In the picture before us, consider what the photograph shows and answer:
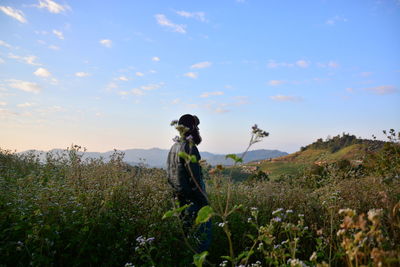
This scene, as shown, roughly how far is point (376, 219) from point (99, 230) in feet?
11.9

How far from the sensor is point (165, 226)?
4480 millimetres

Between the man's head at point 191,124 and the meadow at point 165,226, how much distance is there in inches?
36.6

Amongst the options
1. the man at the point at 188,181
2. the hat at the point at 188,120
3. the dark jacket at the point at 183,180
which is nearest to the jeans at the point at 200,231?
the man at the point at 188,181

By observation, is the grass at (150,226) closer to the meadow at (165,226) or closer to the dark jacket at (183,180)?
the meadow at (165,226)

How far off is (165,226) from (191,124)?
1.60 meters

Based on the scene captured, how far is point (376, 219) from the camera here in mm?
2004

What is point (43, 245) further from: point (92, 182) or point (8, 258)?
point (92, 182)

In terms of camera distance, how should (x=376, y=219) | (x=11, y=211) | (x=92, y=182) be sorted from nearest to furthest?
(x=376, y=219) → (x=11, y=211) → (x=92, y=182)

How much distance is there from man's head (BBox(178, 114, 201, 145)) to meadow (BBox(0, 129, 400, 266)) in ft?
3.05

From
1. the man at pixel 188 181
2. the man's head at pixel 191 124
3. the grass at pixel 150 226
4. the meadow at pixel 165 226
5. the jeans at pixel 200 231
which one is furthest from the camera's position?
the man's head at pixel 191 124

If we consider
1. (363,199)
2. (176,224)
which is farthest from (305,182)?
(176,224)

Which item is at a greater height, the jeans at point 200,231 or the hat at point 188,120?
the hat at point 188,120

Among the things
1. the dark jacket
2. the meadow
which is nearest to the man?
the dark jacket

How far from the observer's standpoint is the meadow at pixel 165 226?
2.88m
